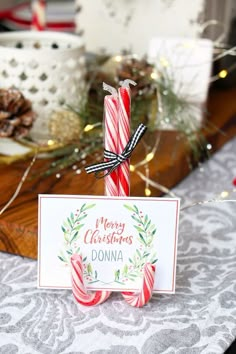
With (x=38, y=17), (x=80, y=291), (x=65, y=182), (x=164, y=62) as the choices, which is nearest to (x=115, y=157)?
(x=80, y=291)

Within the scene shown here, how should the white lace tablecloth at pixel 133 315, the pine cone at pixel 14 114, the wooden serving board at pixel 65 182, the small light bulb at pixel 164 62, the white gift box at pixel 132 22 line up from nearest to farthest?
the white lace tablecloth at pixel 133 315 < the wooden serving board at pixel 65 182 < the pine cone at pixel 14 114 < the small light bulb at pixel 164 62 < the white gift box at pixel 132 22

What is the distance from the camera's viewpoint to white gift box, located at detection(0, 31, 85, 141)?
2.68 feet

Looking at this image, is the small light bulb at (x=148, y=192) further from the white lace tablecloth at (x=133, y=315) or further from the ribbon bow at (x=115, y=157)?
the ribbon bow at (x=115, y=157)

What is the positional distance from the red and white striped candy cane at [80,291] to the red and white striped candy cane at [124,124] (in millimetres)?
75

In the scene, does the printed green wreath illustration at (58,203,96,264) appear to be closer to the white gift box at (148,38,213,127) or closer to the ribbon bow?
the ribbon bow

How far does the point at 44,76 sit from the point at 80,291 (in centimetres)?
34

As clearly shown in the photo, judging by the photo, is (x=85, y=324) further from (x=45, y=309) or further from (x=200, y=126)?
(x=200, y=126)

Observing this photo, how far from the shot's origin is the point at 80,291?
1.91 ft

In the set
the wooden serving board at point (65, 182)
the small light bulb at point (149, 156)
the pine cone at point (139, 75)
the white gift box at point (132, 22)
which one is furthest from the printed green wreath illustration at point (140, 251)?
the white gift box at point (132, 22)

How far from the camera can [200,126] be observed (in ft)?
3.13

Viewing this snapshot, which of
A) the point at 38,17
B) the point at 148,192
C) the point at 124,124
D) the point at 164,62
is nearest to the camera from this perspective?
the point at 124,124

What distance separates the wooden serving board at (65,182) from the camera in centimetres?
68

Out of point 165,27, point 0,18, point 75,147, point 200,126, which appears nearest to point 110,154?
point 75,147

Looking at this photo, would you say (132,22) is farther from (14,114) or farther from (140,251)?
(140,251)
